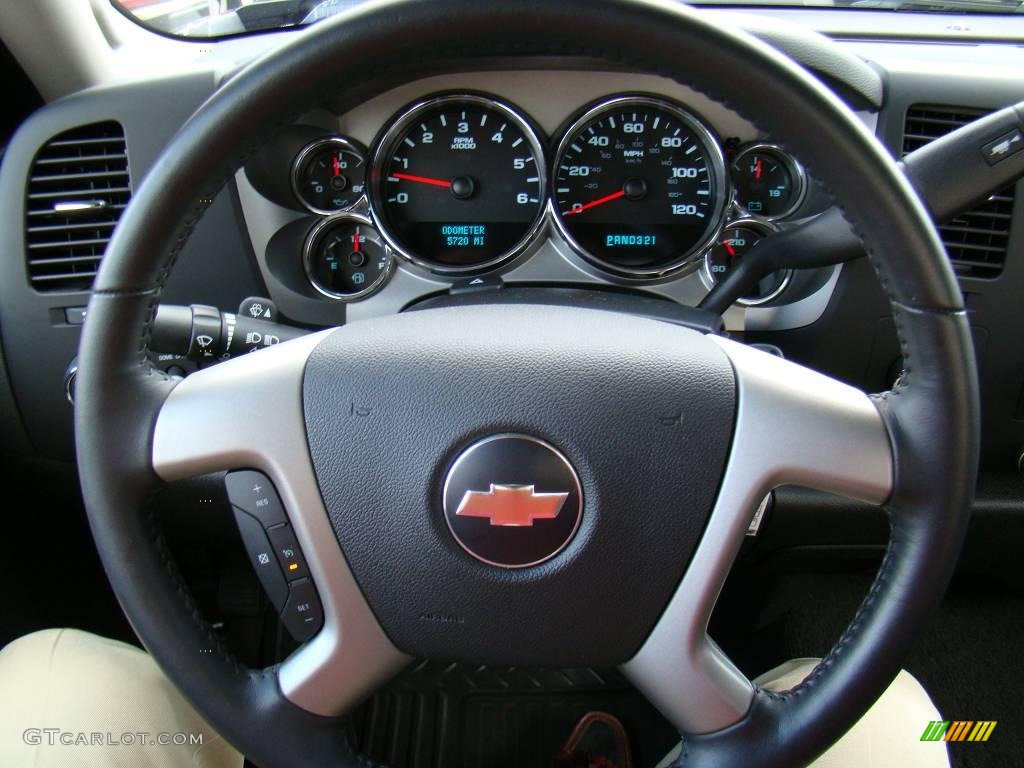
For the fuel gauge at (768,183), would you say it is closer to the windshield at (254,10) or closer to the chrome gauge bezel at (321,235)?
the windshield at (254,10)

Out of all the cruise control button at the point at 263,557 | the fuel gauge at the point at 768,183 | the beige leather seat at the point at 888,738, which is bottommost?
the beige leather seat at the point at 888,738

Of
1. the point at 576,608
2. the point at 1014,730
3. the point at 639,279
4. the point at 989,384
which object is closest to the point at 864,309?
the point at 989,384

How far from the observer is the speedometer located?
150 cm

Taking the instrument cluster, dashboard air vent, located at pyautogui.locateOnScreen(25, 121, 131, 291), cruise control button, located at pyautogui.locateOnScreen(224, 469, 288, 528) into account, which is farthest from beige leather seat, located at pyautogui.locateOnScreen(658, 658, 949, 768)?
dashboard air vent, located at pyautogui.locateOnScreen(25, 121, 131, 291)

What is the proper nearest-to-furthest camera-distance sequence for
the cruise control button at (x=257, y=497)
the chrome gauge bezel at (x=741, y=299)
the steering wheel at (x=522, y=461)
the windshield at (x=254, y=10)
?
the steering wheel at (x=522, y=461) → the cruise control button at (x=257, y=497) → the chrome gauge bezel at (x=741, y=299) → the windshield at (x=254, y=10)

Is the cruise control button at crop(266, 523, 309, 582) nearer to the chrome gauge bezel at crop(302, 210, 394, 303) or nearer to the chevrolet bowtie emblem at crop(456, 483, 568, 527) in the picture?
the chevrolet bowtie emblem at crop(456, 483, 568, 527)

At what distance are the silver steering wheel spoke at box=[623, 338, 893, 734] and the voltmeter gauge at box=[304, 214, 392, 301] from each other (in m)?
0.84

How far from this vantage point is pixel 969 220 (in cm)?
144

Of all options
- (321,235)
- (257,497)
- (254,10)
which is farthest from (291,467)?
(254,10)

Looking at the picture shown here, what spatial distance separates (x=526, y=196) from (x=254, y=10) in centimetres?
66

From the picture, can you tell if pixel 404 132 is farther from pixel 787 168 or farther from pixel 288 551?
pixel 288 551

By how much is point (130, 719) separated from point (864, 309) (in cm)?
126

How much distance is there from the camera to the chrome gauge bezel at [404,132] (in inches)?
57.8

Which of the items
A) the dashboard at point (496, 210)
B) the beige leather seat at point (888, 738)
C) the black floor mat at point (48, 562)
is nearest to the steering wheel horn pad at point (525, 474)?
the beige leather seat at point (888, 738)
